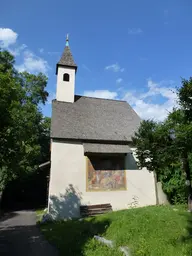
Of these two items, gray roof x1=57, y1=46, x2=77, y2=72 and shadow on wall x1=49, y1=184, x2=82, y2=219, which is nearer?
shadow on wall x1=49, y1=184, x2=82, y2=219

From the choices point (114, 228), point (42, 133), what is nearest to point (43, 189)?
point (42, 133)

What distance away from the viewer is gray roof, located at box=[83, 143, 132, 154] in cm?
1374

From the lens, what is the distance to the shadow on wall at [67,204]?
12789mm

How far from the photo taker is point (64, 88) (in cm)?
1814

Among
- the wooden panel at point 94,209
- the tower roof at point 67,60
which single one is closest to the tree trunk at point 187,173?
the wooden panel at point 94,209

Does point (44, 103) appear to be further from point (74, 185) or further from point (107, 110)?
point (74, 185)

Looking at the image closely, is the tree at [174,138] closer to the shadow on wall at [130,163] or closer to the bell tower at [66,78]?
the shadow on wall at [130,163]

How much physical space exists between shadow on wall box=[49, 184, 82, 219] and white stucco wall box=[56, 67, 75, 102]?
326 inches

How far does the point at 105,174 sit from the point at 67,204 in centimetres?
329

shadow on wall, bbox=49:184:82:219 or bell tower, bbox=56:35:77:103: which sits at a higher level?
bell tower, bbox=56:35:77:103

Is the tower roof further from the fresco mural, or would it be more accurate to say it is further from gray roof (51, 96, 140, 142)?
the fresco mural

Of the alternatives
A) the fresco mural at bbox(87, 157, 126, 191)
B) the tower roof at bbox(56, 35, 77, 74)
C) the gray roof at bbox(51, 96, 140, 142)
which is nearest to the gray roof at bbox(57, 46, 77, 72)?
the tower roof at bbox(56, 35, 77, 74)

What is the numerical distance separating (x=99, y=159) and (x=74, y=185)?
2.55 metres

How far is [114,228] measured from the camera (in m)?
7.49
